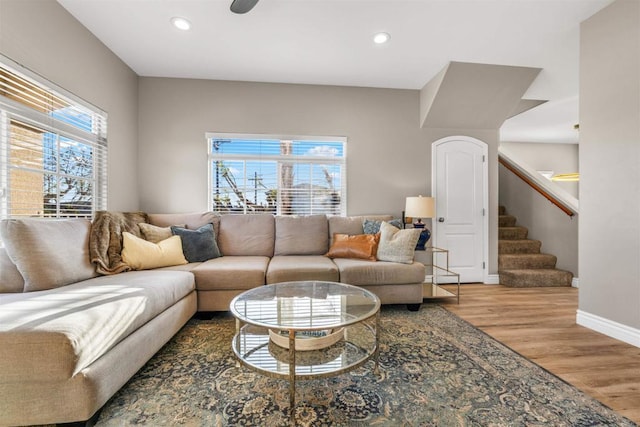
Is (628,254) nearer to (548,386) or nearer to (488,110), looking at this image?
(548,386)

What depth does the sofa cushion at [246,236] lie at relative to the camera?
3.27 m

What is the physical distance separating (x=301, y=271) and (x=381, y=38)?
2.33 metres

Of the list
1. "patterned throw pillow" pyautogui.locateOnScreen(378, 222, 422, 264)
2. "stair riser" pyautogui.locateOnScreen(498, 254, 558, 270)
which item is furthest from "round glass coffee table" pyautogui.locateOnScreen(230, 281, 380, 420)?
"stair riser" pyautogui.locateOnScreen(498, 254, 558, 270)

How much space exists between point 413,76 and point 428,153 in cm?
101

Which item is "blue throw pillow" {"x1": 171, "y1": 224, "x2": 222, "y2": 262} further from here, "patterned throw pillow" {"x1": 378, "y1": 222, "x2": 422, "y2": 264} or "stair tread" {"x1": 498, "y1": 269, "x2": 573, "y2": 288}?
"stair tread" {"x1": 498, "y1": 269, "x2": 573, "y2": 288}

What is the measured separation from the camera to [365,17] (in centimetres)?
243

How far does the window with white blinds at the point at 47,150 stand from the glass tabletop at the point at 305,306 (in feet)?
5.84

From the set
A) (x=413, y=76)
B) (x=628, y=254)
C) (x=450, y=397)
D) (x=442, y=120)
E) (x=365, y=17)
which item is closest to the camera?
(x=450, y=397)

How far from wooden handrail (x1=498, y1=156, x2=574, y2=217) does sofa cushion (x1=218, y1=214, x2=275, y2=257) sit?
13.6 feet

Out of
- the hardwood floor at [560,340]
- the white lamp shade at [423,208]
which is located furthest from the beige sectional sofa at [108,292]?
the hardwood floor at [560,340]

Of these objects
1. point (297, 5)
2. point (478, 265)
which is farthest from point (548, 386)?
point (297, 5)

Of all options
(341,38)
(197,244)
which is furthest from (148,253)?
(341,38)

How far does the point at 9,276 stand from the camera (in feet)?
5.93

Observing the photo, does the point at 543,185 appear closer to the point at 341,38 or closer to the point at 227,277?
the point at 341,38
